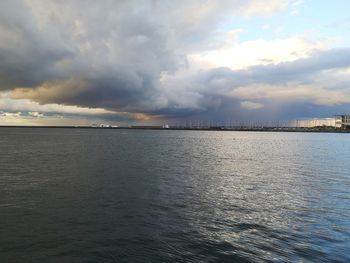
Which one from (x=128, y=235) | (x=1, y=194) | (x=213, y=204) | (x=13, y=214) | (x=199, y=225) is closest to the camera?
(x=128, y=235)

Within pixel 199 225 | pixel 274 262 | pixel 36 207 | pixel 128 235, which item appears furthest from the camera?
pixel 36 207

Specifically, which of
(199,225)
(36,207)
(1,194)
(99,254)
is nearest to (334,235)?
(199,225)

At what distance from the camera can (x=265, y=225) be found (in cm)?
2438

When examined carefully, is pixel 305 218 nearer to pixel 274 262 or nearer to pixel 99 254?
pixel 274 262

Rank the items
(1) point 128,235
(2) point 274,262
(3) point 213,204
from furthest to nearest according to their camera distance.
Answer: (3) point 213,204, (1) point 128,235, (2) point 274,262

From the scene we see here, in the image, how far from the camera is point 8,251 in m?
18.3

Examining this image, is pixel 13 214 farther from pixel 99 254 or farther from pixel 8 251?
pixel 99 254

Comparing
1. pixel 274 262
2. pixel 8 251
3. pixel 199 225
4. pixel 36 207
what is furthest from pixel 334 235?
pixel 36 207

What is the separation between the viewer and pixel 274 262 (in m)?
17.5

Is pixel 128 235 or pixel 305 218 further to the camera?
pixel 305 218

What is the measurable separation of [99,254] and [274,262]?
9.71 meters

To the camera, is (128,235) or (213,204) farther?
(213,204)

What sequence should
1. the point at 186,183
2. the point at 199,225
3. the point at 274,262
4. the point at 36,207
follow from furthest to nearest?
the point at 186,183 < the point at 36,207 < the point at 199,225 < the point at 274,262

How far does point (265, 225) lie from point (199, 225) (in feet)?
16.5
